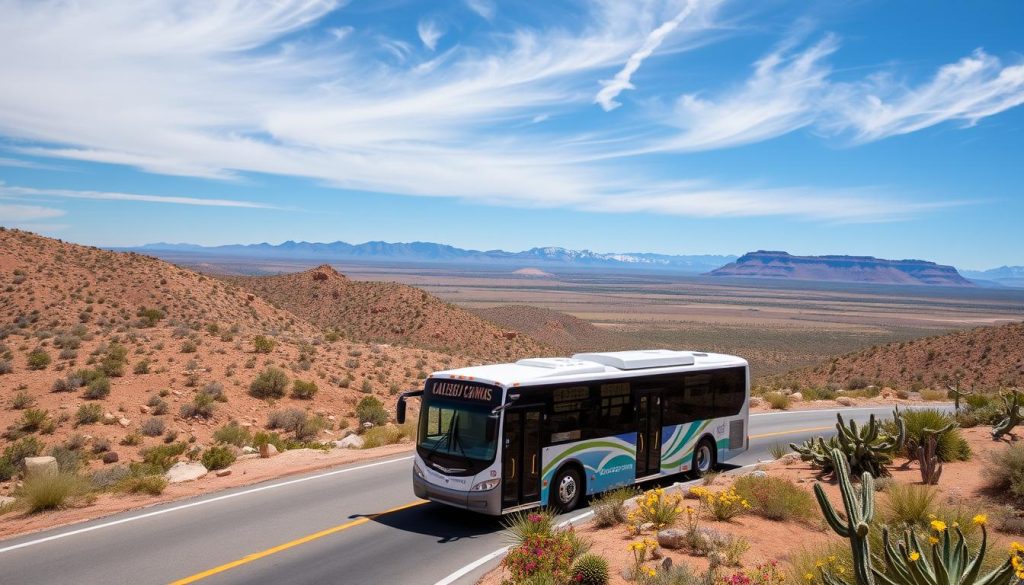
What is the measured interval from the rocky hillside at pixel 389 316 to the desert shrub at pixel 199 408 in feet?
102

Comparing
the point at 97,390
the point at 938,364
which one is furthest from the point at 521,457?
the point at 938,364

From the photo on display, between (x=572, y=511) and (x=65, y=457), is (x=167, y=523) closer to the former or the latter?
(x=572, y=511)

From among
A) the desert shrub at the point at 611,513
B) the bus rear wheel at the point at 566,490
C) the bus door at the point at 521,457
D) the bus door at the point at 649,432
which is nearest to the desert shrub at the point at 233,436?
the bus rear wheel at the point at 566,490

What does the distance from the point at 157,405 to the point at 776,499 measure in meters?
21.3

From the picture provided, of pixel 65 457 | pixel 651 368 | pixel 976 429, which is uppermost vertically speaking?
pixel 651 368

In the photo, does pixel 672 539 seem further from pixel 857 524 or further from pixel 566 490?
pixel 857 524

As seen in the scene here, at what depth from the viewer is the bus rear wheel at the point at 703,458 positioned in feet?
52.2

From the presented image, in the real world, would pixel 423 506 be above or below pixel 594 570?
below

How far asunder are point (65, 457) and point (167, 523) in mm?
8888

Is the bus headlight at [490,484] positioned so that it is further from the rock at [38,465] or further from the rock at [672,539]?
the rock at [38,465]

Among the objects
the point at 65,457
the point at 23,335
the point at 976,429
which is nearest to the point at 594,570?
the point at 976,429

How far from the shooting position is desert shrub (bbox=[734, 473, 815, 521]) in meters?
11.7

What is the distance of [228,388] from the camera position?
2777 cm

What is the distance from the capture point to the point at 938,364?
47.4m
